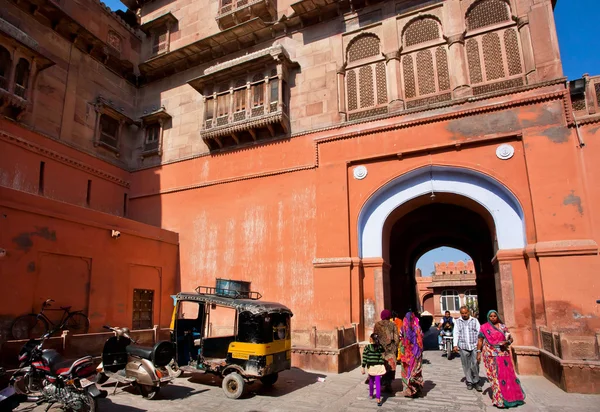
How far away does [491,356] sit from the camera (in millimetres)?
7246

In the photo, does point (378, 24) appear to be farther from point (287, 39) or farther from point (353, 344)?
point (353, 344)

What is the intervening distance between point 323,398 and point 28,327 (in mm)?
7597

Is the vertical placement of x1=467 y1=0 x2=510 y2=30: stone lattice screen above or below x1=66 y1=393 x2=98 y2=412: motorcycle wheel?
above

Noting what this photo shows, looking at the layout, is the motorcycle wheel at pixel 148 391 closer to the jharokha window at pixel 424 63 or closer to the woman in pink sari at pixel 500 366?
the woman in pink sari at pixel 500 366

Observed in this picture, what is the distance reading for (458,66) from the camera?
1232 cm

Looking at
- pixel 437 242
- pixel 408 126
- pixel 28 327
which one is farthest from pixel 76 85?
pixel 437 242

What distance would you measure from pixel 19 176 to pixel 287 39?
1019 cm

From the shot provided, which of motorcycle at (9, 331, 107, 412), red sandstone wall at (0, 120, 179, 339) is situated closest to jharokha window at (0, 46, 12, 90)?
red sandstone wall at (0, 120, 179, 339)

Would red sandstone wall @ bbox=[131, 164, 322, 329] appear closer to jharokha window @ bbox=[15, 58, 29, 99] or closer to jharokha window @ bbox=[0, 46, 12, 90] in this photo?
jharokha window @ bbox=[15, 58, 29, 99]

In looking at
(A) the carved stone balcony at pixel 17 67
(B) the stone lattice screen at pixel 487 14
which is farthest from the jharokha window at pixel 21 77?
(B) the stone lattice screen at pixel 487 14

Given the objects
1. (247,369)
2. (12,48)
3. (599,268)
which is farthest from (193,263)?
(599,268)

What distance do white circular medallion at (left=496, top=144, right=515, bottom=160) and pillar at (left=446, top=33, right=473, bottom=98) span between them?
1940mm

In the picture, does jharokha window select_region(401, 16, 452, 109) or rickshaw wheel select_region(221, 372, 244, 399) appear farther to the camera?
jharokha window select_region(401, 16, 452, 109)

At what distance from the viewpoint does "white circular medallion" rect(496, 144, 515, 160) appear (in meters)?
11.0
